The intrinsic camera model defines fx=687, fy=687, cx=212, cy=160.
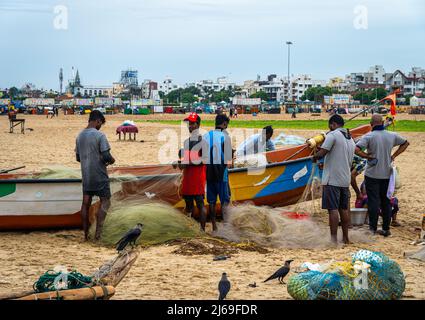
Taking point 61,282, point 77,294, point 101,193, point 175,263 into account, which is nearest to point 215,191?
point 101,193

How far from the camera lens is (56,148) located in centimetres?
2555

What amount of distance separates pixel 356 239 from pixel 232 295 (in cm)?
348

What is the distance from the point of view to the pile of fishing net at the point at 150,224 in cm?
914

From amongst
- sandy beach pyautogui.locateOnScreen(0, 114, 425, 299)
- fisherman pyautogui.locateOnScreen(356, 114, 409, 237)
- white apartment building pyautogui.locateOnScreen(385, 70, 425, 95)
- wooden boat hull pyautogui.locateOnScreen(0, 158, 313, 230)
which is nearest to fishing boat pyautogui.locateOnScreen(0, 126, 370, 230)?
wooden boat hull pyautogui.locateOnScreen(0, 158, 313, 230)

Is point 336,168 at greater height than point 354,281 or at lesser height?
greater

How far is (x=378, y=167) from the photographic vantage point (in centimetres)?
973

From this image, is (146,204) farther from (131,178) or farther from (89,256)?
(89,256)

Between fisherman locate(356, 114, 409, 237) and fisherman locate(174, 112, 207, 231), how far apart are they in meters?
2.22

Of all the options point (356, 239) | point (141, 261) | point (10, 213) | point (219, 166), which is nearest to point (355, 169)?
point (356, 239)

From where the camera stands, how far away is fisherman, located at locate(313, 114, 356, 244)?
29.7 feet

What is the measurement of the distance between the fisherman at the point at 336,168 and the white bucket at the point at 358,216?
127 centimetres

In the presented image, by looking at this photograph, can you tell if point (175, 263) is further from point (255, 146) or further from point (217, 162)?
point (255, 146)

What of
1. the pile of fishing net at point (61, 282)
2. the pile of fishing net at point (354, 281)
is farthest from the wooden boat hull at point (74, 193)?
the pile of fishing net at point (354, 281)

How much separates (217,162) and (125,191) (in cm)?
167
